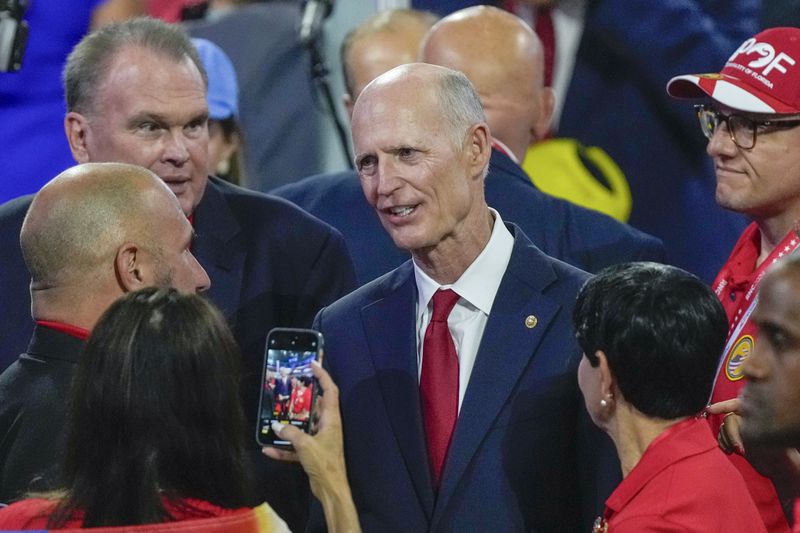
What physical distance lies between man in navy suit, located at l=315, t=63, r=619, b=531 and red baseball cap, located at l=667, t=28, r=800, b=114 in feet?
2.06

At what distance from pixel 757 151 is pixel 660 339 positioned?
0.96m

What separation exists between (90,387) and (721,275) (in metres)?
1.78

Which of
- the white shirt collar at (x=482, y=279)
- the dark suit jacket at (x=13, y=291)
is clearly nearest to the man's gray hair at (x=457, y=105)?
the white shirt collar at (x=482, y=279)

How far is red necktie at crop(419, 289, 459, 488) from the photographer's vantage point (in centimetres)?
326

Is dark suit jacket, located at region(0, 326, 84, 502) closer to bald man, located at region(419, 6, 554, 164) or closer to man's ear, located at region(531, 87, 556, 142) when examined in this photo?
bald man, located at region(419, 6, 554, 164)

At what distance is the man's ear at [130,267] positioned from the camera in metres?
3.10

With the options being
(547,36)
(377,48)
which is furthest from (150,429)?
(547,36)

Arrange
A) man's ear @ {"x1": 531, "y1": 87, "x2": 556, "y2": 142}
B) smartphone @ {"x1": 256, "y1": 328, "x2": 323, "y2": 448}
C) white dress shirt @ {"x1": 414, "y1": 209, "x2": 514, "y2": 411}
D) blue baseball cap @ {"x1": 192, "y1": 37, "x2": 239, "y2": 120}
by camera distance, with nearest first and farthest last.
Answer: smartphone @ {"x1": 256, "y1": 328, "x2": 323, "y2": 448}
white dress shirt @ {"x1": 414, "y1": 209, "x2": 514, "y2": 411}
man's ear @ {"x1": 531, "y1": 87, "x2": 556, "y2": 142}
blue baseball cap @ {"x1": 192, "y1": 37, "x2": 239, "y2": 120}

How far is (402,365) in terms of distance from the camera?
3.32m

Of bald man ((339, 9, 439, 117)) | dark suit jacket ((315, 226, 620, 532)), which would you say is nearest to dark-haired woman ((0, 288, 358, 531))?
dark suit jacket ((315, 226, 620, 532))

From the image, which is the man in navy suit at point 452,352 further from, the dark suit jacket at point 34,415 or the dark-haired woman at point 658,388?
the dark suit jacket at point 34,415

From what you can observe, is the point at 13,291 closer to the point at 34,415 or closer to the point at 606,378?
the point at 34,415

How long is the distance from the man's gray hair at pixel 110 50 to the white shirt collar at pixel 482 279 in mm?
1114

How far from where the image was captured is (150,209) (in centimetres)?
321
